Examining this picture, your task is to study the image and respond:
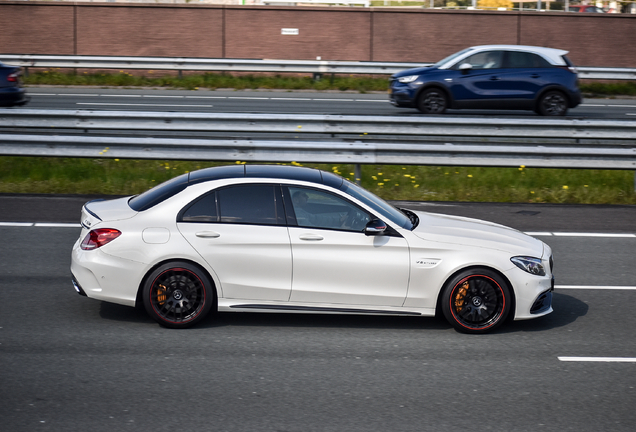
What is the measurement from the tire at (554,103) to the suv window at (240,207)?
1323 cm

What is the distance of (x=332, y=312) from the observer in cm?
652

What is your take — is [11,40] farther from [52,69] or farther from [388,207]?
[388,207]

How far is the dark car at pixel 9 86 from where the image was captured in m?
16.6

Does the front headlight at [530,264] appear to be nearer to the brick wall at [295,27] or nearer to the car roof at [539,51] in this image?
the car roof at [539,51]

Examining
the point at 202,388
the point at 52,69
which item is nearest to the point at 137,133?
the point at 202,388

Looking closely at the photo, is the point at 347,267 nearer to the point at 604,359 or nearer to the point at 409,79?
the point at 604,359

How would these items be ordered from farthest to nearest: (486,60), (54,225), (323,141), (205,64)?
(205,64), (486,60), (323,141), (54,225)

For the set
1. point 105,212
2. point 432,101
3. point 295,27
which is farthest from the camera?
point 295,27

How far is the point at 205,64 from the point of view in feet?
83.1

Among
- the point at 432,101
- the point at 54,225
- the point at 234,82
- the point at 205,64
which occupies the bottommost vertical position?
the point at 54,225

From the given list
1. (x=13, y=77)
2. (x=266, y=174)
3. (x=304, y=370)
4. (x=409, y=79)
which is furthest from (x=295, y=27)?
(x=304, y=370)

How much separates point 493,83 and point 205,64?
1068 cm

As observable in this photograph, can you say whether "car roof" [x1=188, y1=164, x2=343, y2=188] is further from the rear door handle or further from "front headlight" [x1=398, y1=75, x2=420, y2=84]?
"front headlight" [x1=398, y1=75, x2=420, y2=84]

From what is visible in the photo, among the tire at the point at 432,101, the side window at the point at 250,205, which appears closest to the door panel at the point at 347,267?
the side window at the point at 250,205
